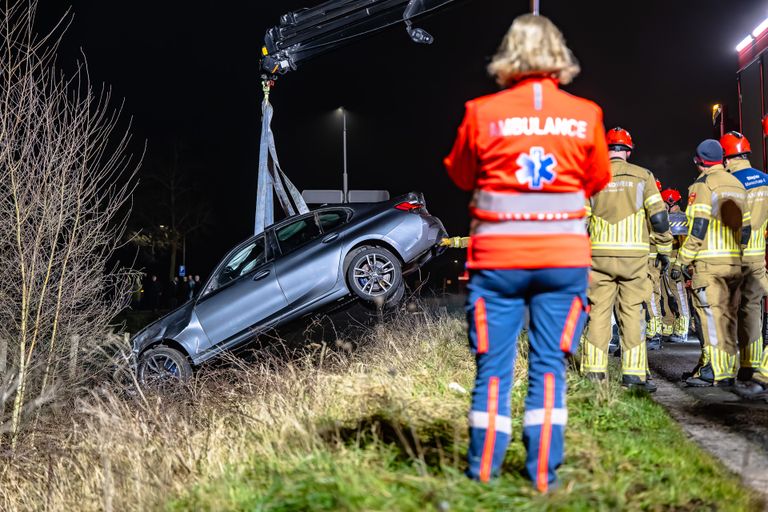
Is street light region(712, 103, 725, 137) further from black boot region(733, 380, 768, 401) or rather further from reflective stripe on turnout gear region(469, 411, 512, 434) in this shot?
reflective stripe on turnout gear region(469, 411, 512, 434)

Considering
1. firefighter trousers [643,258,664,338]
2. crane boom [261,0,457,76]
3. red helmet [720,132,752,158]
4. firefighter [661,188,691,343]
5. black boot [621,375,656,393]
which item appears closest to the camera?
black boot [621,375,656,393]

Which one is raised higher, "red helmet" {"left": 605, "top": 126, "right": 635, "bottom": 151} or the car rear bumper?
"red helmet" {"left": 605, "top": 126, "right": 635, "bottom": 151}

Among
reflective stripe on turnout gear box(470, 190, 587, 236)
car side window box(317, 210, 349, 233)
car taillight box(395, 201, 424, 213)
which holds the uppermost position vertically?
car taillight box(395, 201, 424, 213)

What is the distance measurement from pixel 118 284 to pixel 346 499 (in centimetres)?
702

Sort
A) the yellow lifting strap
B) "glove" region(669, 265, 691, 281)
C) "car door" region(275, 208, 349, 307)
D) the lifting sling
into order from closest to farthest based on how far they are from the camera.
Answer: "glove" region(669, 265, 691, 281) → "car door" region(275, 208, 349, 307) → the yellow lifting strap → the lifting sling

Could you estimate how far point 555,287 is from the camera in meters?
3.07

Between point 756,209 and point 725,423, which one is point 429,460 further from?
point 756,209

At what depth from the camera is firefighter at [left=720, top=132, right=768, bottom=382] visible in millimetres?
6297

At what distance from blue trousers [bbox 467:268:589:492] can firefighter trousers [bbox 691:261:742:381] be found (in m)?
3.74

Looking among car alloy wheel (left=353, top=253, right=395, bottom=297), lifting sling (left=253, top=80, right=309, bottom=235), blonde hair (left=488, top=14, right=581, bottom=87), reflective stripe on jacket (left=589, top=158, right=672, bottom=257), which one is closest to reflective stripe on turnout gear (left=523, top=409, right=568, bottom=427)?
blonde hair (left=488, top=14, right=581, bottom=87)

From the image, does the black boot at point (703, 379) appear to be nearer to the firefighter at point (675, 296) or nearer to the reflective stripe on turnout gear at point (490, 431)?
the firefighter at point (675, 296)

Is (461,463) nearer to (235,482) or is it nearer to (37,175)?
(235,482)

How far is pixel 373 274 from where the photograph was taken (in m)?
9.09

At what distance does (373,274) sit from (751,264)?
420 cm
